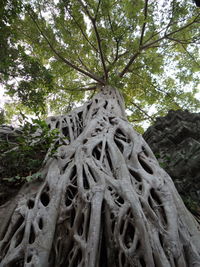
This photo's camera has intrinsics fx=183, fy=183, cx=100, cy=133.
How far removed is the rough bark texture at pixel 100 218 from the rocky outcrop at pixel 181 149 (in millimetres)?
1223

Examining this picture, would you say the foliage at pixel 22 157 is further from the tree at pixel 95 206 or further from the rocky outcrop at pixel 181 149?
the rocky outcrop at pixel 181 149

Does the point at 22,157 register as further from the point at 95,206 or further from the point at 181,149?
the point at 181,149

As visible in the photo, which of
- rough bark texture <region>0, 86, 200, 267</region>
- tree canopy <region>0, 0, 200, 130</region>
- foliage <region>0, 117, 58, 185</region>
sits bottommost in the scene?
rough bark texture <region>0, 86, 200, 267</region>

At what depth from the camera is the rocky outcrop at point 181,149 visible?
2.99 m

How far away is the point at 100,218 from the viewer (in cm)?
148

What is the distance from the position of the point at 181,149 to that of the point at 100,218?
111 inches

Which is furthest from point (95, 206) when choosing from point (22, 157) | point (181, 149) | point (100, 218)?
point (181, 149)

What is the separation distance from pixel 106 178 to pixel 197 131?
9.71ft

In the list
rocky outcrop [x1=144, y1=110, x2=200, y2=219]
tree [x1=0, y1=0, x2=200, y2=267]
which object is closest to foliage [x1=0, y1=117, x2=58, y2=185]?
tree [x1=0, y1=0, x2=200, y2=267]

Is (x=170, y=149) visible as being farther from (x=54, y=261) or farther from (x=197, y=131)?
(x=54, y=261)

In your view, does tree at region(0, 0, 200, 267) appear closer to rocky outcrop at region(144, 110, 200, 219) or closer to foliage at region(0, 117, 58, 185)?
foliage at region(0, 117, 58, 185)

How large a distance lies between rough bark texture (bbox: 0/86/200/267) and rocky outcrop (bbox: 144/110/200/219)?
4.01 ft

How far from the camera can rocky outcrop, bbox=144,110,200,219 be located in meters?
2.99

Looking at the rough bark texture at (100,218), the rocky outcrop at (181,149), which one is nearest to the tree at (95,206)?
the rough bark texture at (100,218)
